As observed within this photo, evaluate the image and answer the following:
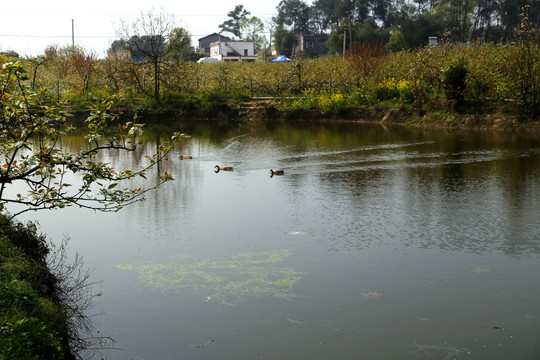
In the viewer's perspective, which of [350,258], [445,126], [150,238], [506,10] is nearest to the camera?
[350,258]

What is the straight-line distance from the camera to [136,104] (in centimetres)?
3572

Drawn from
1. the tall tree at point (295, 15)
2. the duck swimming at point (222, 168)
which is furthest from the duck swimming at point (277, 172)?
the tall tree at point (295, 15)

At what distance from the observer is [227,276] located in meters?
8.85

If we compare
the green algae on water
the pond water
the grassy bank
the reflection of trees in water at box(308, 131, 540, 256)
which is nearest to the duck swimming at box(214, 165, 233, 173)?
the pond water

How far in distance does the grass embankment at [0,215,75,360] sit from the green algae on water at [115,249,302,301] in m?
1.49

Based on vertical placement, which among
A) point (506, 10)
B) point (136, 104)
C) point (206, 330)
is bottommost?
point (206, 330)

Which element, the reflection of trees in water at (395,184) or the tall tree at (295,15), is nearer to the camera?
the reflection of trees in water at (395,184)

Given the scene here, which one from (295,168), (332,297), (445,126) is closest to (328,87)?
(445,126)

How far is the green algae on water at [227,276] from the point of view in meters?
8.32

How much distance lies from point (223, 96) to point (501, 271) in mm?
30574

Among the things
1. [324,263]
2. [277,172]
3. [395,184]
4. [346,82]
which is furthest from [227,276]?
[346,82]

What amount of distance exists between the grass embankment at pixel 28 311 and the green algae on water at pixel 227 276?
1.49 meters

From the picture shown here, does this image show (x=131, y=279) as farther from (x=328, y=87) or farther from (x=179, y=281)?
(x=328, y=87)

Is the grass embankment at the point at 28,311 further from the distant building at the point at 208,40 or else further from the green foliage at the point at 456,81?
the distant building at the point at 208,40
